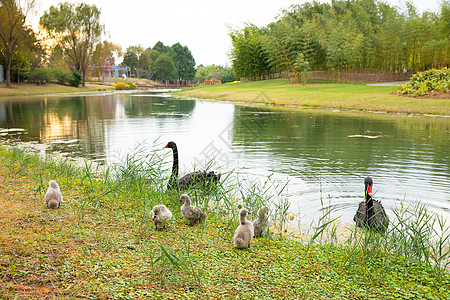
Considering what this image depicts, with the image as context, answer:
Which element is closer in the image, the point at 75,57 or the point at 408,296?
the point at 408,296

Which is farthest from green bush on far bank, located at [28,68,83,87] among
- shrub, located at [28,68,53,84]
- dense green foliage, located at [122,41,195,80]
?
dense green foliage, located at [122,41,195,80]

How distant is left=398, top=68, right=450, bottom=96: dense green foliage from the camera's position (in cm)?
2392

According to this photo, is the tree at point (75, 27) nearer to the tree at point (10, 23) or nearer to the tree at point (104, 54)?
the tree at point (104, 54)

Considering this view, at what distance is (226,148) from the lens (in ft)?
40.9

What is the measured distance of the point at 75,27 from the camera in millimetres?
62062

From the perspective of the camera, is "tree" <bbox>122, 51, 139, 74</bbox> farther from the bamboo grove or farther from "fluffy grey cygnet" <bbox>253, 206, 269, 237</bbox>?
"fluffy grey cygnet" <bbox>253, 206, 269, 237</bbox>

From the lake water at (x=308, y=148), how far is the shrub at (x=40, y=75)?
131 feet

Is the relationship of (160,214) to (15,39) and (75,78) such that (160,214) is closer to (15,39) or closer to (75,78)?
(15,39)

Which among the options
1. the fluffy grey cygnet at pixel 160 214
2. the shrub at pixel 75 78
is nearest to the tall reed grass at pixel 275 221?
the fluffy grey cygnet at pixel 160 214

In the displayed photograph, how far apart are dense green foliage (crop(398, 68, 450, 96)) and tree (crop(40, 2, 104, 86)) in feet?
176

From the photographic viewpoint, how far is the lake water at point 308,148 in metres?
7.37

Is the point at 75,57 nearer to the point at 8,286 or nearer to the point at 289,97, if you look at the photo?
the point at 289,97

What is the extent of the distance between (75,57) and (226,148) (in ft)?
202

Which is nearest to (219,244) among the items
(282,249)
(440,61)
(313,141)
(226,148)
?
(282,249)
